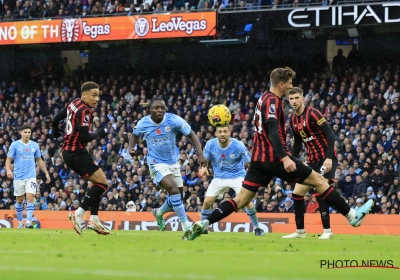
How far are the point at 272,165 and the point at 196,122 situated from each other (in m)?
17.7

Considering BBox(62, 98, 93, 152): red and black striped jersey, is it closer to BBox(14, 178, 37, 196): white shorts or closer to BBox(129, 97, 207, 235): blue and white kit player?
BBox(129, 97, 207, 235): blue and white kit player

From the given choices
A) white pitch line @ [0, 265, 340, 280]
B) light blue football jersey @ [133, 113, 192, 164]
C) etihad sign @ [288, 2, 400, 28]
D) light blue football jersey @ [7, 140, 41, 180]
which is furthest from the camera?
etihad sign @ [288, 2, 400, 28]

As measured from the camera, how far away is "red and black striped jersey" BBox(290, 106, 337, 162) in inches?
535

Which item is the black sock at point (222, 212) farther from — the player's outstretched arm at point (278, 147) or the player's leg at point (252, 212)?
the player's leg at point (252, 212)

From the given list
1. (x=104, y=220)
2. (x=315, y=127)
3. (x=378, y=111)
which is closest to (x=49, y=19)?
(x=104, y=220)

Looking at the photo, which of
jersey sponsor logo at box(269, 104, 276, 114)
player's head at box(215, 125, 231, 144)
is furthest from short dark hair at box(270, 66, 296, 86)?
player's head at box(215, 125, 231, 144)

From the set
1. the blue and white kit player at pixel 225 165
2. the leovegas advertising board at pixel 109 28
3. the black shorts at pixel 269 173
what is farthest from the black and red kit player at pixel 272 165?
the leovegas advertising board at pixel 109 28

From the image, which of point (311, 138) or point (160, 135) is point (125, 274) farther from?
point (160, 135)

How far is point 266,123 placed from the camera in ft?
36.2

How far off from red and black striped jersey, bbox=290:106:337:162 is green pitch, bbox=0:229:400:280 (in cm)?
323

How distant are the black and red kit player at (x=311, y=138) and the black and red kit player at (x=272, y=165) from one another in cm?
204

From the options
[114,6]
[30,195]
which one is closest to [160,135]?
[30,195]

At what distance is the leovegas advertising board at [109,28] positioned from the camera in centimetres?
2928

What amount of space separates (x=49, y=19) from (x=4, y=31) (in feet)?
7.08
